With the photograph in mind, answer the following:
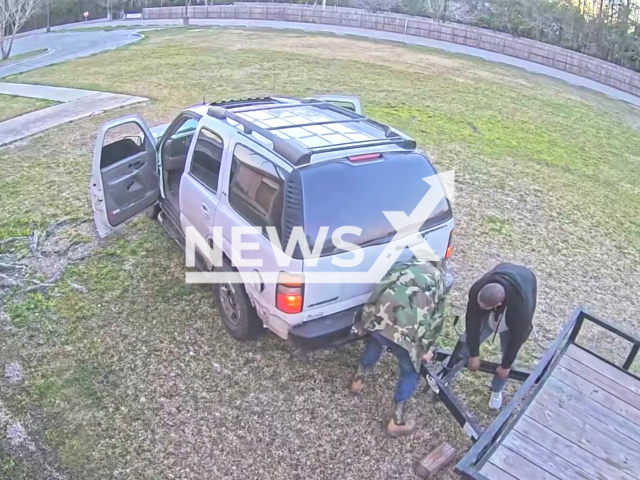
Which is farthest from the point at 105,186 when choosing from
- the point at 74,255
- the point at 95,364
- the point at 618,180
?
the point at 618,180

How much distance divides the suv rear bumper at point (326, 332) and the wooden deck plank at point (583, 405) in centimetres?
127

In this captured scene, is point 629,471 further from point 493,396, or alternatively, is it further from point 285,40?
point 285,40

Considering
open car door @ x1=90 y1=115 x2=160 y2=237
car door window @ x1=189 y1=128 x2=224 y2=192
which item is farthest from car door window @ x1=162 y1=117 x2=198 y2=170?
car door window @ x1=189 y1=128 x2=224 y2=192

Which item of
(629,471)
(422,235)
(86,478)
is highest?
(422,235)

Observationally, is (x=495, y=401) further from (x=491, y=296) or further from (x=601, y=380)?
(x=491, y=296)

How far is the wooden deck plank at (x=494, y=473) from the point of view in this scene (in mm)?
2574

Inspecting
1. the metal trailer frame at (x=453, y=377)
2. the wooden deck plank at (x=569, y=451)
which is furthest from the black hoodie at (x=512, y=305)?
the wooden deck plank at (x=569, y=451)

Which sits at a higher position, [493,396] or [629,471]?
[629,471]

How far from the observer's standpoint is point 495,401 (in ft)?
12.7

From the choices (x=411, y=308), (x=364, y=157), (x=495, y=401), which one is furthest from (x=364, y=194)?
(x=495, y=401)

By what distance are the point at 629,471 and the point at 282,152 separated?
278 centimetres

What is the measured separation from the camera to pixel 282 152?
143 inches

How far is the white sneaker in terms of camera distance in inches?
151

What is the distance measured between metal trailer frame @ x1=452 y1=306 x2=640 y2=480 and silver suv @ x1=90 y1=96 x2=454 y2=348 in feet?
3.53
